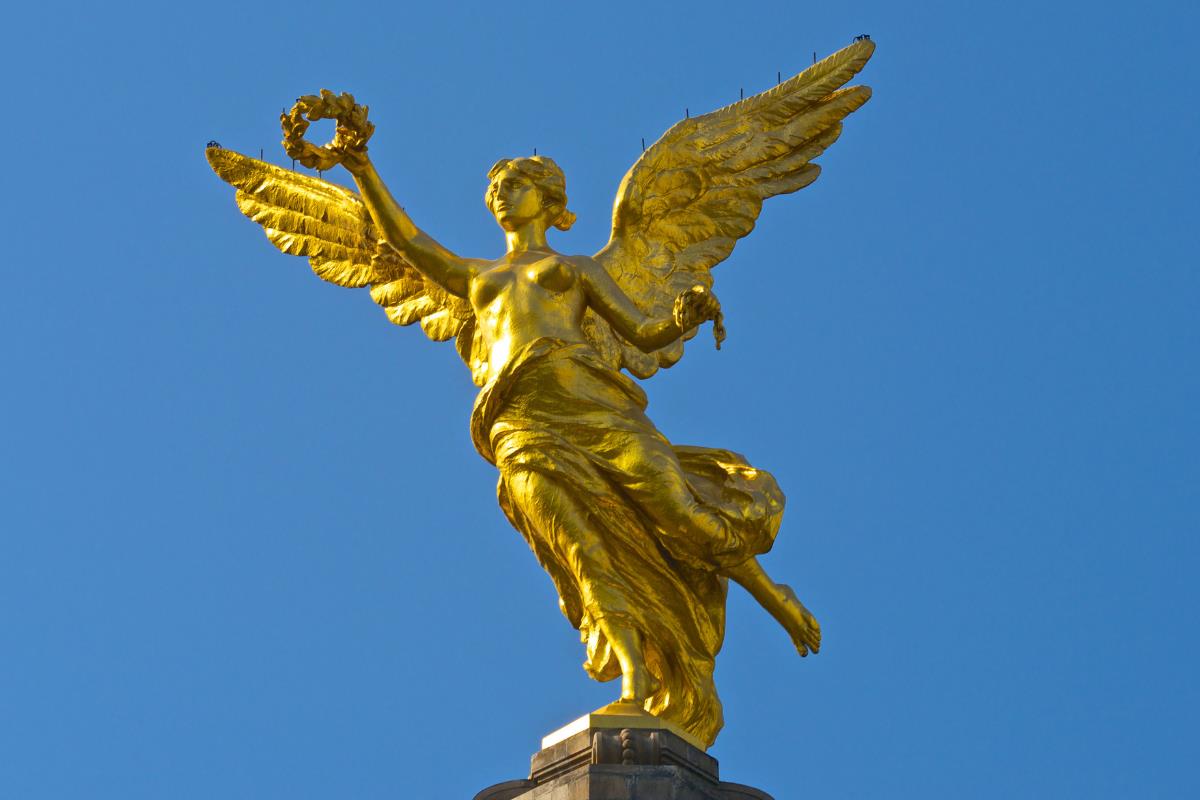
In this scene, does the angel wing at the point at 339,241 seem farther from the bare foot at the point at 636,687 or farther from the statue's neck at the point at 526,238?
the bare foot at the point at 636,687

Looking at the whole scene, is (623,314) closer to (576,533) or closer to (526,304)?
(526,304)

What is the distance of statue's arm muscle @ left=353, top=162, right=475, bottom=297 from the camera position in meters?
18.8

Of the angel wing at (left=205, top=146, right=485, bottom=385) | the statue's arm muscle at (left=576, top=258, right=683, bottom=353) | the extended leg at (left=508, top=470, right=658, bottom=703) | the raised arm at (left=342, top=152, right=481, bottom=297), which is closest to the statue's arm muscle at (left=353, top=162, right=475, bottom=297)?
the raised arm at (left=342, top=152, right=481, bottom=297)

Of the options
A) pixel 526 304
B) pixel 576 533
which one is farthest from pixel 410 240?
pixel 576 533

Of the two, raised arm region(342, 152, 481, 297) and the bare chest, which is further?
raised arm region(342, 152, 481, 297)

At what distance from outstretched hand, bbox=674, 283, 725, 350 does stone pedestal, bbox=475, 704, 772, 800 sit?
2.50 metres

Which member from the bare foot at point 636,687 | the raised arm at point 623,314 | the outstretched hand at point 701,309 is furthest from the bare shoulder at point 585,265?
the bare foot at point 636,687

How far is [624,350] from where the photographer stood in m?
18.8

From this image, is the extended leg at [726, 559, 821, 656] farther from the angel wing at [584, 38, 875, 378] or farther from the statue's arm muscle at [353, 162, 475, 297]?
the statue's arm muscle at [353, 162, 475, 297]

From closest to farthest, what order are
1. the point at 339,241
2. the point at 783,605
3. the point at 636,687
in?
1. the point at 636,687
2. the point at 783,605
3. the point at 339,241

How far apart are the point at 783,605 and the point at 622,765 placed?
75.1 inches

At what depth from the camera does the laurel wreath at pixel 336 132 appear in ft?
59.9

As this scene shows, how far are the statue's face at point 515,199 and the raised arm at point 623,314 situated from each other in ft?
1.97

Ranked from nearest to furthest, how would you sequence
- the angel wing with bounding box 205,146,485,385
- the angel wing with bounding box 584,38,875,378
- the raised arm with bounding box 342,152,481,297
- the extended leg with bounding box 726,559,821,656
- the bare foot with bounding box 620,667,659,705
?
the bare foot with bounding box 620,667,659,705 → the extended leg with bounding box 726,559,821,656 → the raised arm with bounding box 342,152,481,297 → the angel wing with bounding box 584,38,875,378 → the angel wing with bounding box 205,146,485,385
